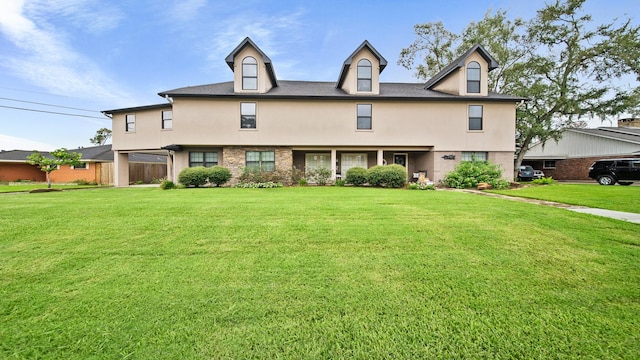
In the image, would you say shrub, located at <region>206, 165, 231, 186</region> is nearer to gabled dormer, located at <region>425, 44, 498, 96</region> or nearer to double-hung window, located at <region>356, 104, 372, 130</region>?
double-hung window, located at <region>356, 104, 372, 130</region>

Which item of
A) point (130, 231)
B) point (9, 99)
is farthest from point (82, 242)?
point (9, 99)

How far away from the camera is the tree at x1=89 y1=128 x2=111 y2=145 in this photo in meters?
45.3

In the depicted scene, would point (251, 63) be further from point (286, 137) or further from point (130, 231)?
point (130, 231)

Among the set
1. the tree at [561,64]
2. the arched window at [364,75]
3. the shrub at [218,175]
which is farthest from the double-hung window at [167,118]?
the tree at [561,64]

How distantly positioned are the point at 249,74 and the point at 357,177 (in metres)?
8.90

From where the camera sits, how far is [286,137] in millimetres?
15891

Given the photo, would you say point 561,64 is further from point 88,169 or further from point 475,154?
point 88,169

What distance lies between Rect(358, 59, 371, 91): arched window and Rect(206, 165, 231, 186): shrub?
372 inches


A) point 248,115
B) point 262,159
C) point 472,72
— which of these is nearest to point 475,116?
point 472,72

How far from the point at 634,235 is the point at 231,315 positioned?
6664mm

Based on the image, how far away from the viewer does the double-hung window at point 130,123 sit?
17531mm

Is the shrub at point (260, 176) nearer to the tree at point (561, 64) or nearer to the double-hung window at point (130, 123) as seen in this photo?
the double-hung window at point (130, 123)

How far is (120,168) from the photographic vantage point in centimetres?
1853

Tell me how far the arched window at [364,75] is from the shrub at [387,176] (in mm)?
5530
